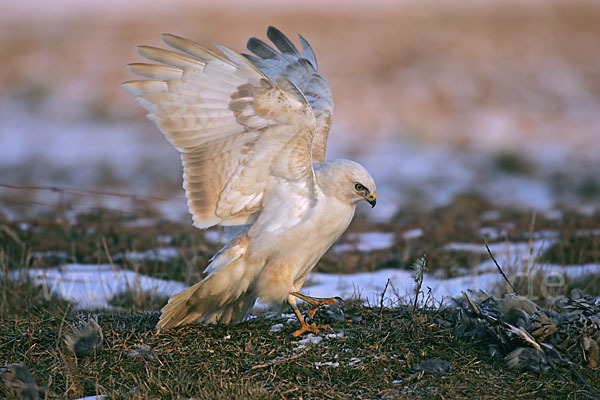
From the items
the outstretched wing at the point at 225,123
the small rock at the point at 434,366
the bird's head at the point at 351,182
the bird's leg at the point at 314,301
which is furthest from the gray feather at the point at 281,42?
the small rock at the point at 434,366

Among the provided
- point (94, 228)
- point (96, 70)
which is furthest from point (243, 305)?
point (96, 70)

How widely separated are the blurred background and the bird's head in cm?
453

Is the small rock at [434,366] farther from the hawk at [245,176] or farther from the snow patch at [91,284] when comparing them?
the snow patch at [91,284]

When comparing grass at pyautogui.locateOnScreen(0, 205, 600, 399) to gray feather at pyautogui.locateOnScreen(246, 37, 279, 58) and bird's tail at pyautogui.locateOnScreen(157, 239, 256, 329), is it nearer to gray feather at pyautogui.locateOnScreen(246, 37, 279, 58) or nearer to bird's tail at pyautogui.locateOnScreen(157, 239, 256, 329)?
bird's tail at pyautogui.locateOnScreen(157, 239, 256, 329)

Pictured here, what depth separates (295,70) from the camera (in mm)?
5094

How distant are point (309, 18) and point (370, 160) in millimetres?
18094

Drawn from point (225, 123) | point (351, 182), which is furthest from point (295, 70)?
point (351, 182)

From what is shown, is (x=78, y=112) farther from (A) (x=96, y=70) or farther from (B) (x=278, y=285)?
(B) (x=278, y=285)

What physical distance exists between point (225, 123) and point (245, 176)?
1.21 ft

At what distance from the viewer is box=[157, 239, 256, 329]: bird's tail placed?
13.1ft

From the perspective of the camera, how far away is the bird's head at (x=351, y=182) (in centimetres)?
403

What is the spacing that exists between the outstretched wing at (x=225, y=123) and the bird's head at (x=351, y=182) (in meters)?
0.16

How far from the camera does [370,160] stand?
616 inches

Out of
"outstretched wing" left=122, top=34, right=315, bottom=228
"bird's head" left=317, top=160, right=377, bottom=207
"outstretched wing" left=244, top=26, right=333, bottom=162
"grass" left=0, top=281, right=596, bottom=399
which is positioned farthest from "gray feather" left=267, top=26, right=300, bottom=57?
"grass" left=0, top=281, right=596, bottom=399
